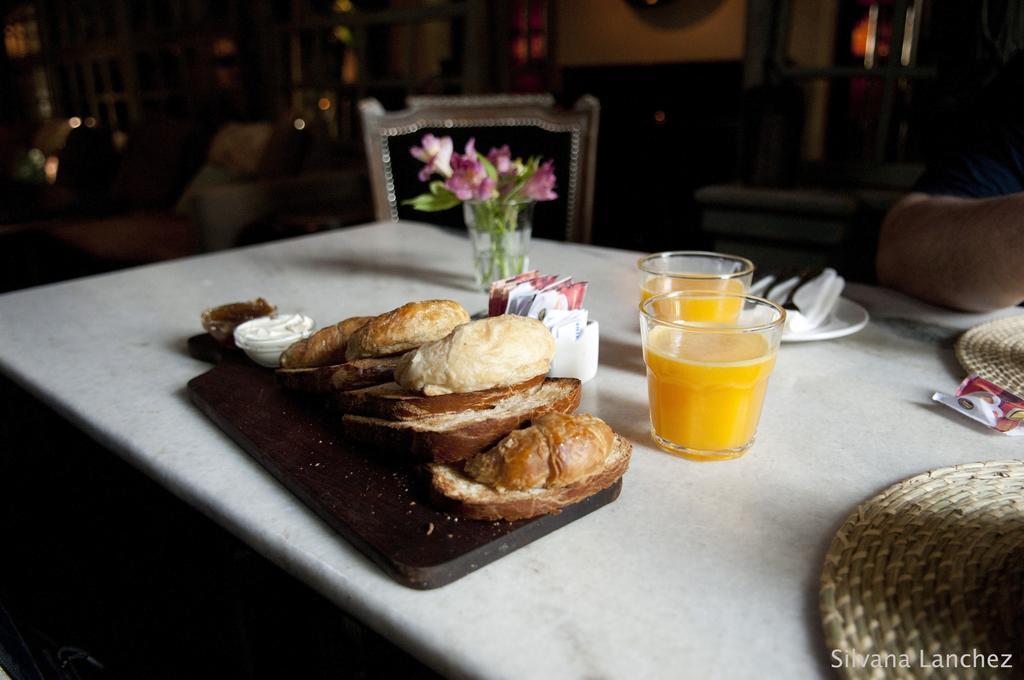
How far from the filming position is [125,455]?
2.69 ft

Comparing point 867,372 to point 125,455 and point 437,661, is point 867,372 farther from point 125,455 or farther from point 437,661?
point 125,455

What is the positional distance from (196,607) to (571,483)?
0.70 meters

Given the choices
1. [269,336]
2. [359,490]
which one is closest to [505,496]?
[359,490]

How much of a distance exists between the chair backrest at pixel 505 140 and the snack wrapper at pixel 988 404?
1320 mm

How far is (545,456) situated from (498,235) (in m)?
0.77

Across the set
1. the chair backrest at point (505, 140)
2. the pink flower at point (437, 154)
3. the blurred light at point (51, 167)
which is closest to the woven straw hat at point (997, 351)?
the pink flower at point (437, 154)

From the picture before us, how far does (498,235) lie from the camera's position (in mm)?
1318

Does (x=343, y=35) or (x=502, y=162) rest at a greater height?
(x=343, y=35)

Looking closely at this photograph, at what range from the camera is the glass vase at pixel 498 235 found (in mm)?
1305

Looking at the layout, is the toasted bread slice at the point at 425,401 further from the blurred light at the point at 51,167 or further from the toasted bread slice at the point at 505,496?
the blurred light at the point at 51,167

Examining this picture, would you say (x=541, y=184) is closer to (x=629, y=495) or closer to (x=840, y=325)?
(x=840, y=325)

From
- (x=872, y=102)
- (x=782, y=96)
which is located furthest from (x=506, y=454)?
(x=872, y=102)

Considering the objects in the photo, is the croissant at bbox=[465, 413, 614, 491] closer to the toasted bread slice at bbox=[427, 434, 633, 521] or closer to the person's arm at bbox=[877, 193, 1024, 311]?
the toasted bread slice at bbox=[427, 434, 633, 521]

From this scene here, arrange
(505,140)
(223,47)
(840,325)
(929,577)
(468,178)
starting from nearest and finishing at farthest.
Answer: (929,577) → (840,325) → (468,178) → (505,140) → (223,47)
